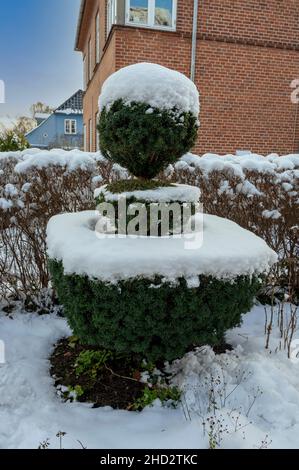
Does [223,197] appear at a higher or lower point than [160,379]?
higher

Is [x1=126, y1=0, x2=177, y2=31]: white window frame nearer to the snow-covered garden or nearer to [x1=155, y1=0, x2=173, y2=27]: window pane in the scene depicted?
[x1=155, y1=0, x2=173, y2=27]: window pane

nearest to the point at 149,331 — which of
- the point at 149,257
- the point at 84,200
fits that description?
the point at 149,257

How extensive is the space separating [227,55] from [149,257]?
26.1 feet

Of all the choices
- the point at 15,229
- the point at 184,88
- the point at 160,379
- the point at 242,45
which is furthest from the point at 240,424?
the point at 242,45

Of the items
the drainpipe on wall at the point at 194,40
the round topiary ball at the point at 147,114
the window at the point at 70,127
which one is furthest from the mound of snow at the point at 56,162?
the window at the point at 70,127

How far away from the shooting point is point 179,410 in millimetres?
2580

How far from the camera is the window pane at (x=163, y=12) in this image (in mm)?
7988

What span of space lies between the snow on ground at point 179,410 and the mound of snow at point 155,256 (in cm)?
93

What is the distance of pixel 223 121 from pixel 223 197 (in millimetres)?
5161

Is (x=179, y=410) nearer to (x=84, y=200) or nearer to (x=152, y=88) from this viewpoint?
(x=152, y=88)

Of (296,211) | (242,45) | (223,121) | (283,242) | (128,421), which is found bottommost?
(128,421)

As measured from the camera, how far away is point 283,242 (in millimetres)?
4184

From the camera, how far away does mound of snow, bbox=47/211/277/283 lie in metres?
2.14
